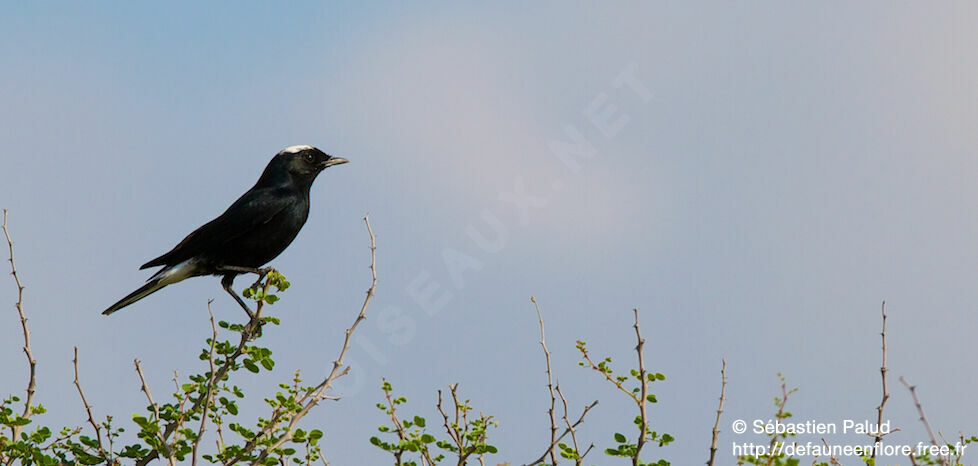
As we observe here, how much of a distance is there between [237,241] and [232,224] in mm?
154

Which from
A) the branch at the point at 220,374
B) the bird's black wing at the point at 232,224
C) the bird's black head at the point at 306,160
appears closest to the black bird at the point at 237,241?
the bird's black wing at the point at 232,224

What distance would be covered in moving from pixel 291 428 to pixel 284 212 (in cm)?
322

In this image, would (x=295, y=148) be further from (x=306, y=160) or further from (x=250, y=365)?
(x=250, y=365)

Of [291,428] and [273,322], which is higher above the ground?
[273,322]

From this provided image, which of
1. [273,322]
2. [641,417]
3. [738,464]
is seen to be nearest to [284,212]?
[273,322]

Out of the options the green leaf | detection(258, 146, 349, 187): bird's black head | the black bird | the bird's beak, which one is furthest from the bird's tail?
the green leaf

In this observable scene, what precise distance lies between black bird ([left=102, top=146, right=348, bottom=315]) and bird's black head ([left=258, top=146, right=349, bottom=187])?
0.17 metres

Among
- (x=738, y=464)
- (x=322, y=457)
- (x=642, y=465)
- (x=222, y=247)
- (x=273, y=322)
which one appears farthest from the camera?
(x=222, y=247)

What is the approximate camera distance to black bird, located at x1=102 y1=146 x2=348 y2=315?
7.45 meters

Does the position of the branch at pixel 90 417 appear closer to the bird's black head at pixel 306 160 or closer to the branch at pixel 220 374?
the branch at pixel 220 374

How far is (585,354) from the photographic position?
5.01m

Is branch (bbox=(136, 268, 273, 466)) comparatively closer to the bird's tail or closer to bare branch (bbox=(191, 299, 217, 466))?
bare branch (bbox=(191, 299, 217, 466))

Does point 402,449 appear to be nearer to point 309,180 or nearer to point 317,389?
point 317,389

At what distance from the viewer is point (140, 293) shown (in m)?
7.56
